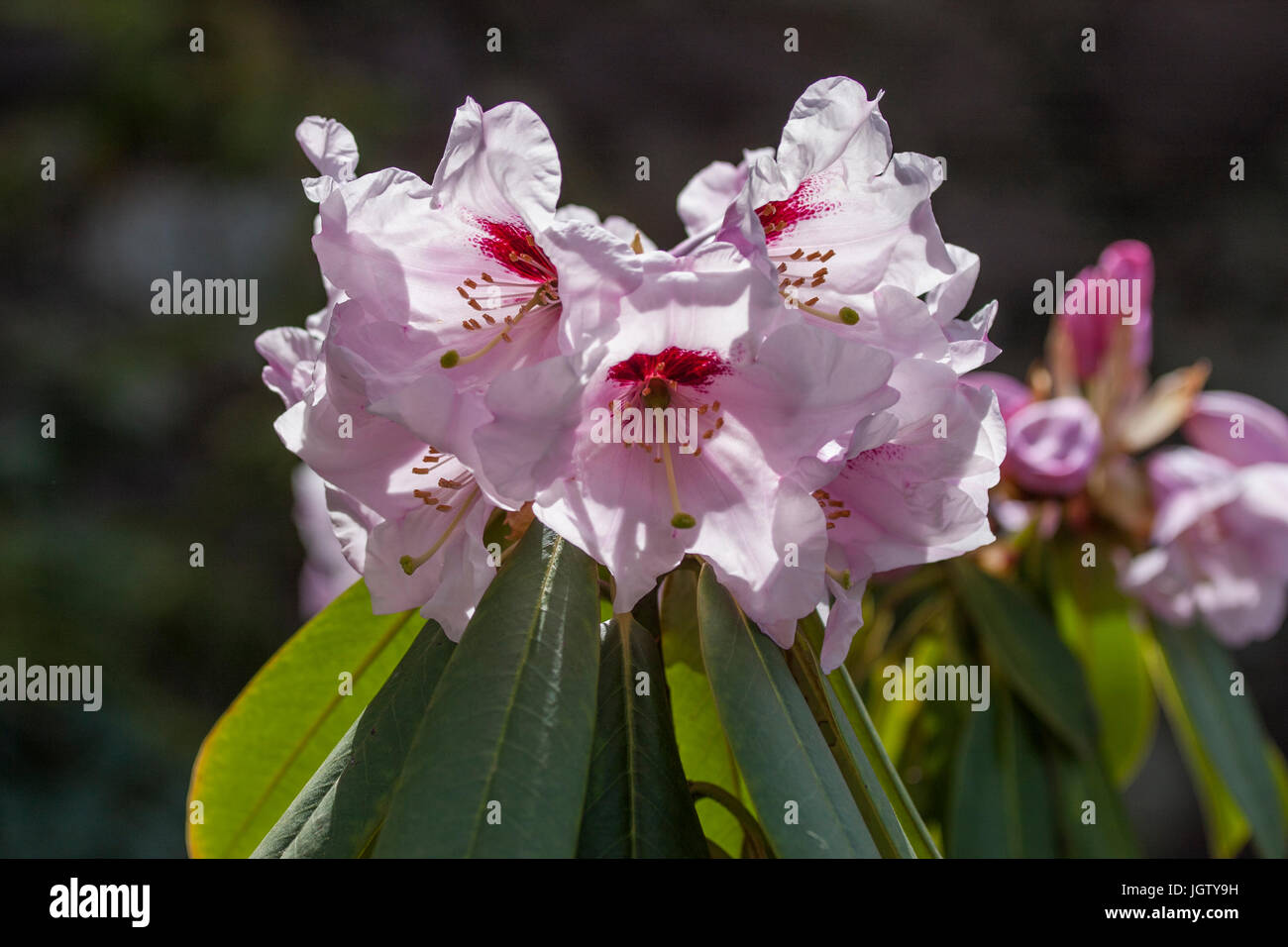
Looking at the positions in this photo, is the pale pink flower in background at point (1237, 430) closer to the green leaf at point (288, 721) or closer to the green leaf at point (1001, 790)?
the green leaf at point (1001, 790)

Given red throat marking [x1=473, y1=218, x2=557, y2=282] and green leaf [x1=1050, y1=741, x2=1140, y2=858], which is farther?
green leaf [x1=1050, y1=741, x2=1140, y2=858]

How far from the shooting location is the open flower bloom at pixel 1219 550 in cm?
105

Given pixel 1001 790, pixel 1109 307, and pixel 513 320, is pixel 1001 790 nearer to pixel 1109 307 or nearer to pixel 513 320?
pixel 1109 307

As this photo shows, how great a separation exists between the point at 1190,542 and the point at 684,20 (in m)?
2.60

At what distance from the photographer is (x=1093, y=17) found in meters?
3.27

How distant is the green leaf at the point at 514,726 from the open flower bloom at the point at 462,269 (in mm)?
63

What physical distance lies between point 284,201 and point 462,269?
9.22 feet

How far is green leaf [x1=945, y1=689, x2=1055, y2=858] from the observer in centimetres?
90

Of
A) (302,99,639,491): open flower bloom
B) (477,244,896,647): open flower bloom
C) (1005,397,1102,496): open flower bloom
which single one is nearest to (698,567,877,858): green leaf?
(477,244,896,647): open flower bloom

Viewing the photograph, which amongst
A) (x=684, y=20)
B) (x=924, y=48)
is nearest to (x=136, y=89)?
(x=684, y=20)

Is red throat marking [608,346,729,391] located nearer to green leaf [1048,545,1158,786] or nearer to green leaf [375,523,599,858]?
green leaf [375,523,599,858]

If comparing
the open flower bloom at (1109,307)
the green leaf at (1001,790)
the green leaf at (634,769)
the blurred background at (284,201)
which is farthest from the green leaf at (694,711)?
the blurred background at (284,201)

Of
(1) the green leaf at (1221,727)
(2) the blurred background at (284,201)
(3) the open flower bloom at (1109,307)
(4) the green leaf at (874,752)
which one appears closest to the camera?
(4) the green leaf at (874,752)

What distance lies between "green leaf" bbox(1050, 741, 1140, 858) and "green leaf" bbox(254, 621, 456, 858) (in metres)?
0.62
